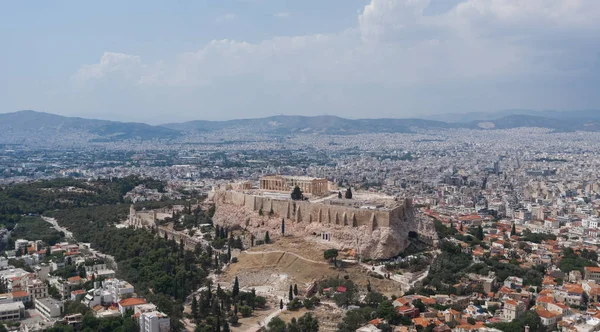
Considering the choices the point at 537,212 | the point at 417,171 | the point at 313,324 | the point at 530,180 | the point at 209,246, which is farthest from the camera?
the point at 417,171

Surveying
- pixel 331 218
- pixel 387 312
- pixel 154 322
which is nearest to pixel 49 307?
pixel 154 322

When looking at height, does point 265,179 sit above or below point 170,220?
above

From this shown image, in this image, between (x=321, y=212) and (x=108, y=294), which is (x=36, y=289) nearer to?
(x=108, y=294)

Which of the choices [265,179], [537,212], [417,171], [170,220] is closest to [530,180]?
[417,171]

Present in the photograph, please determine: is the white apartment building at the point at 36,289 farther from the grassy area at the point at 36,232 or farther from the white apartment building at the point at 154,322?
the grassy area at the point at 36,232

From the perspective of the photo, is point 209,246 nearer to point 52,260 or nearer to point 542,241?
point 52,260
